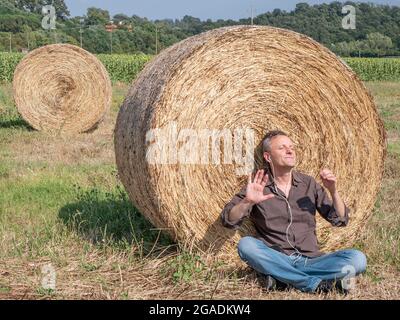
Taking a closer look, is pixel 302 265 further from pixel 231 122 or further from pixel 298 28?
pixel 298 28

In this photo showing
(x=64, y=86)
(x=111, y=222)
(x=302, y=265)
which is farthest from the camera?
(x=64, y=86)

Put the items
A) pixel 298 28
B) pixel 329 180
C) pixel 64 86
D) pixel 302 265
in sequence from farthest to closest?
pixel 298 28 → pixel 64 86 → pixel 329 180 → pixel 302 265

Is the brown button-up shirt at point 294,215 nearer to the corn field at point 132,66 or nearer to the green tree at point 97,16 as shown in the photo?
the corn field at point 132,66

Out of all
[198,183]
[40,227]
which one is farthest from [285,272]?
[40,227]

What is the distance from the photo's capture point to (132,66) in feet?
103

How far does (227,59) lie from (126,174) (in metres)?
1.24

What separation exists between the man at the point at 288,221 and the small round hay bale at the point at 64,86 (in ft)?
28.8

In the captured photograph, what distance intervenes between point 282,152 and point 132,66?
1055 inches

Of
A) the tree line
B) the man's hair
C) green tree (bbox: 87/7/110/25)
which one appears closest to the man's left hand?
the man's hair

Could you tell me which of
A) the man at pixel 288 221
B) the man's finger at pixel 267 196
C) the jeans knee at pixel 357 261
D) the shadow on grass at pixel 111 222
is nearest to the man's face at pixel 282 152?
the man at pixel 288 221

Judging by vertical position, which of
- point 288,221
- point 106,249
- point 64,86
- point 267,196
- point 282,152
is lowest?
point 106,249

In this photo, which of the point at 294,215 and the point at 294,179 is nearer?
the point at 294,215

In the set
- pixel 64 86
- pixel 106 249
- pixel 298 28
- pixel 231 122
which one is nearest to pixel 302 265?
pixel 231 122

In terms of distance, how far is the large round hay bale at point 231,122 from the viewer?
5.07 meters
